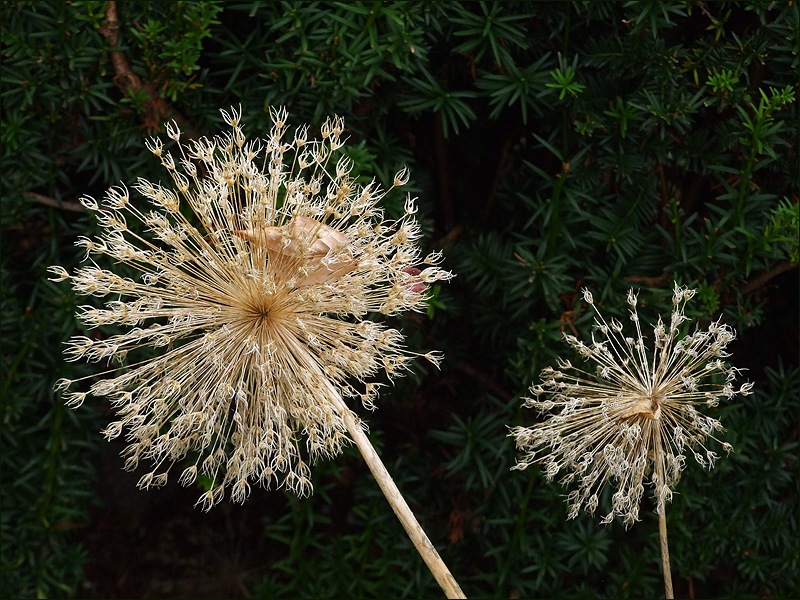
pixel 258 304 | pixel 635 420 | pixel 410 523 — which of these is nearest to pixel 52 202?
pixel 258 304

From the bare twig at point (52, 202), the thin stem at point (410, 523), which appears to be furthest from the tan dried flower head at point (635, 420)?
the bare twig at point (52, 202)

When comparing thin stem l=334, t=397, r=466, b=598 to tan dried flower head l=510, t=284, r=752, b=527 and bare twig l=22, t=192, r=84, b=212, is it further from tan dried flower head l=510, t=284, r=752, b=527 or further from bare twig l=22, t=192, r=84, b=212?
bare twig l=22, t=192, r=84, b=212

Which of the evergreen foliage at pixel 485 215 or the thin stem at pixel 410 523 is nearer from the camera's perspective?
the thin stem at pixel 410 523

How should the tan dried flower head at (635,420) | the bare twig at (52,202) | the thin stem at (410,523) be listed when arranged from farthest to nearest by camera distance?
the bare twig at (52,202), the tan dried flower head at (635,420), the thin stem at (410,523)

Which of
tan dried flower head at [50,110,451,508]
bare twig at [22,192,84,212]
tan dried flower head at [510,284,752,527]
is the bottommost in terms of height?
tan dried flower head at [510,284,752,527]

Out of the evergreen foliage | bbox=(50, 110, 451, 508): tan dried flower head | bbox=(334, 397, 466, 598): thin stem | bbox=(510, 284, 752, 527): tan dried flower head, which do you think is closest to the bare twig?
the evergreen foliage

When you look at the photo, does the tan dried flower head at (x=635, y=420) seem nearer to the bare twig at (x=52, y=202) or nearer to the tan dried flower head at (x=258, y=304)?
the tan dried flower head at (x=258, y=304)

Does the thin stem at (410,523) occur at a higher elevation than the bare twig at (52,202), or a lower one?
lower

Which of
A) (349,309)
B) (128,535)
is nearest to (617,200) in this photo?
(349,309)

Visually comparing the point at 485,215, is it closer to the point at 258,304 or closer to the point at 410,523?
the point at 258,304
